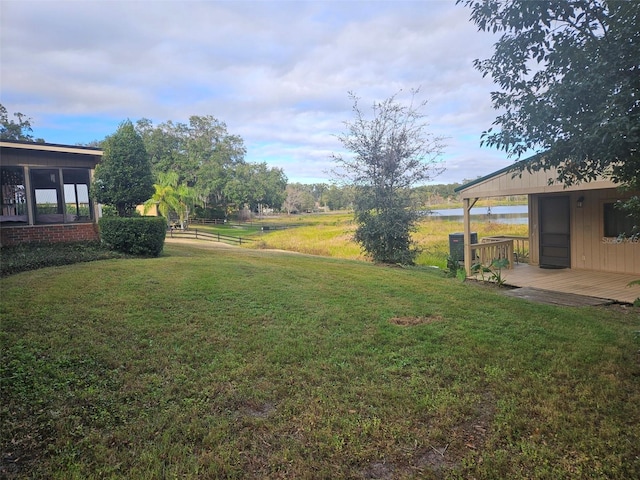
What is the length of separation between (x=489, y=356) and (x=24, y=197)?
1273 cm

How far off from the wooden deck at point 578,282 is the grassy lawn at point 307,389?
5.63 ft

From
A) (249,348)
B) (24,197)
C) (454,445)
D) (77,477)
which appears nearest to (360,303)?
(249,348)

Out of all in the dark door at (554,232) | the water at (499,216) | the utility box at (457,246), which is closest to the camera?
the dark door at (554,232)

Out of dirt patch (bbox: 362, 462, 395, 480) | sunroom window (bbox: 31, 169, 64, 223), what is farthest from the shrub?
dirt patch (bbox: 362, 462, 395, 480)

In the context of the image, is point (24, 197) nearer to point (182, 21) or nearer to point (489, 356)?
point (182, 21)

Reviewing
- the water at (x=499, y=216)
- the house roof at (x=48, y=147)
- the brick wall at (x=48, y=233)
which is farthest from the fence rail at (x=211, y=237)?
the house roof at (x=48, y=147)

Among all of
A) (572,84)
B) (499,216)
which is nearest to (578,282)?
(572,84)

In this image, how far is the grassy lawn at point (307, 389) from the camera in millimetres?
2395

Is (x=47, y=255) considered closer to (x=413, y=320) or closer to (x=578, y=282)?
(x=413, y=320)

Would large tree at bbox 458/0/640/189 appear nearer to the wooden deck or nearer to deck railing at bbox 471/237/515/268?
the wooden deck

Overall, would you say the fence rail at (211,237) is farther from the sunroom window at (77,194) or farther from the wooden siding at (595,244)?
the wooden siding at (595,244)

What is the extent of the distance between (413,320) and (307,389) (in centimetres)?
244

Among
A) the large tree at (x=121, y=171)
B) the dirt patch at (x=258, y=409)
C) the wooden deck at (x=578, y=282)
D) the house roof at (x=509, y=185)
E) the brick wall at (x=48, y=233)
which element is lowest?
the wooden deck at (x=578, y=282)

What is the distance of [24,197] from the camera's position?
1134 centimetres
